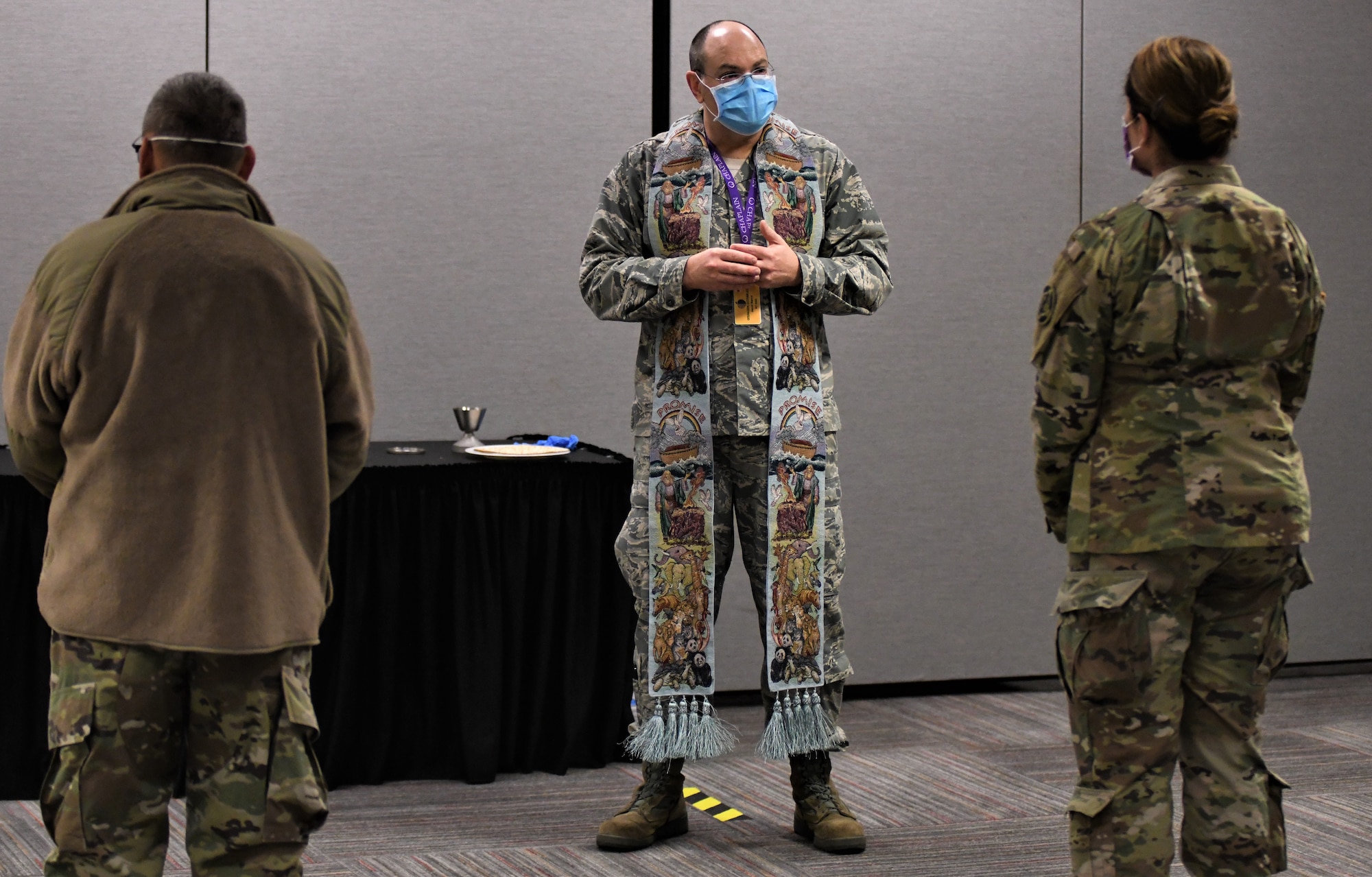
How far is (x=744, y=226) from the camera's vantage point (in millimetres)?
3035

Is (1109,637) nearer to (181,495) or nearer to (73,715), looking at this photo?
(181,495)

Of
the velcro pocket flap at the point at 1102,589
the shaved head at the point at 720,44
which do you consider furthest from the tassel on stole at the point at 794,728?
the shaved head at the point at 720,44

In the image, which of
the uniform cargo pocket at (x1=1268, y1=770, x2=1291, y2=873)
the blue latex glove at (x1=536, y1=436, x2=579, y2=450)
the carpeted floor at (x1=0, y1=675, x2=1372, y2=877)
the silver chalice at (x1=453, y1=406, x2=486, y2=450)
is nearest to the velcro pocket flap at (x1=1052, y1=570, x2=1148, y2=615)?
the uniform cargo pocket at (x1=1268, y1=770, x2=1291, y2=873)

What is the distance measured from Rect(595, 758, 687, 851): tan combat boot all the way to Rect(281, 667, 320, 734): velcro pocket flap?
1.18 m

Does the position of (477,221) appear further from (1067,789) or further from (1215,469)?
(1215,469)

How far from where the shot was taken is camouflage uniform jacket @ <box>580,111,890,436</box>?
3000 millimetres

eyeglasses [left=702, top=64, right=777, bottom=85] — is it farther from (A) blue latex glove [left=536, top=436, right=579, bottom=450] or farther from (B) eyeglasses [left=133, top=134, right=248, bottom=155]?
(B) eyeglasses [left=133, top=134, right=248, bottom=155]

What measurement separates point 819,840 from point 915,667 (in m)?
1.54

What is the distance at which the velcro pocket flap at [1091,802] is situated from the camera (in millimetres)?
2062

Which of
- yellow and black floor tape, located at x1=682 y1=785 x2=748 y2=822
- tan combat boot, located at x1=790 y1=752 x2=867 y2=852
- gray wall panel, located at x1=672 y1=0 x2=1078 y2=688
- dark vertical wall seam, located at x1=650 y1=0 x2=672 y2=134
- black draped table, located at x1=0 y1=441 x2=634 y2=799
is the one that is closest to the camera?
tan combat boot, located at x1=790 y1=752 x2=867 y2=852

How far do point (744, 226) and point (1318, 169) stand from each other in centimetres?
258

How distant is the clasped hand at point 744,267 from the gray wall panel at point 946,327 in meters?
1.41

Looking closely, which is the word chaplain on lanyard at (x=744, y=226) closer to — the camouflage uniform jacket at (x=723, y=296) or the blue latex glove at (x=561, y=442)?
the camouflage uniform jacket at (x=723, y=296)

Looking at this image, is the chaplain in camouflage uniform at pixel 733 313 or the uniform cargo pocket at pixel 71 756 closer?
the uniform cargo pocket at pixel 71 756
